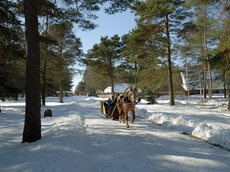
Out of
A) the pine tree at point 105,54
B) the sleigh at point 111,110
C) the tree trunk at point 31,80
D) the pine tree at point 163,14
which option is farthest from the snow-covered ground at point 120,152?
the pine tree at point 105,54

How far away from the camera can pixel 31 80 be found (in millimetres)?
11211

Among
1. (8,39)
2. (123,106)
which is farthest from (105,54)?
(123,106)

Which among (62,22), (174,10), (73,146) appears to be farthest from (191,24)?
(73,146)

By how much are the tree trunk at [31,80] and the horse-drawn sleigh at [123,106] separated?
14.6 ft

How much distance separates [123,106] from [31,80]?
224 inches

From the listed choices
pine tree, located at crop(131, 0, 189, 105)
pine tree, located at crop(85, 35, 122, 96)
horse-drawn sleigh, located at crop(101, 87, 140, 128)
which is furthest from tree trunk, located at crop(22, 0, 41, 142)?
pine tree, located at crop(85, 35, 122, 96)

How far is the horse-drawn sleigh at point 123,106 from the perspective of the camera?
49.3 ft

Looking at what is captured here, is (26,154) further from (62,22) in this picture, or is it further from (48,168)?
(62,22)

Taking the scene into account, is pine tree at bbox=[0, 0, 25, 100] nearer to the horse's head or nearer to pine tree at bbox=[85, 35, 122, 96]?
the horse's head

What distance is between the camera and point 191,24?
33312 mm

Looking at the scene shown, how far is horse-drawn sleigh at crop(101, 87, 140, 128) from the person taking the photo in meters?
15.0

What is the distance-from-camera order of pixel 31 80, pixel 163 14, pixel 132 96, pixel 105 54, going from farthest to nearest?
1. pixel 105 54
2. pixel 163 14
3. pixel 132 96
4. pixel 31 80

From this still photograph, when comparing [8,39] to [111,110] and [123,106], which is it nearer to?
[111,110]

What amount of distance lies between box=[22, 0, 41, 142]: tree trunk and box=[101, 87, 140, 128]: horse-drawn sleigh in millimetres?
4464
